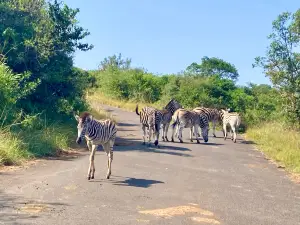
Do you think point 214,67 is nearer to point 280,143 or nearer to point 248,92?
point 248,92

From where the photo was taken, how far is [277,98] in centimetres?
2302

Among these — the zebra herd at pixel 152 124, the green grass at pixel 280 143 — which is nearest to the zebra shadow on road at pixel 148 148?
the zebra herd at pixel 152 124

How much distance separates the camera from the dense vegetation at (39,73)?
15.0 metres

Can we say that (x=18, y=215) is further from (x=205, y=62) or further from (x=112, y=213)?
(x=205, y=62)

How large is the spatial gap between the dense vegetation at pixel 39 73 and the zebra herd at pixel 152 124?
3.41 metres

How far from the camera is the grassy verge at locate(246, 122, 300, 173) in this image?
1517 cm

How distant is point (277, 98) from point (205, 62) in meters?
23.8

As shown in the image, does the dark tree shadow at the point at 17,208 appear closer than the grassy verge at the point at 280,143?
Result: Yes

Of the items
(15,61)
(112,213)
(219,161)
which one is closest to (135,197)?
(112,213)

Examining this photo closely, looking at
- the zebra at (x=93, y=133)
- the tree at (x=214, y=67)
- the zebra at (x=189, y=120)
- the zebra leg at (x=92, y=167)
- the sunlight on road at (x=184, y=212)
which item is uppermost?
the tree at (x=214, y=67)

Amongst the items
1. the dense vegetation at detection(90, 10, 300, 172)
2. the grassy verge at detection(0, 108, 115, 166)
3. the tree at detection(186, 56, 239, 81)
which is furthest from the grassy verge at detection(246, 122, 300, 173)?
the tree at detection(186, 56, 239, 81)

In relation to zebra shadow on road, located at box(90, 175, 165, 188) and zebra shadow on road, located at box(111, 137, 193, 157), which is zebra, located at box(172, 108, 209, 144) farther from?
zebra shadow on road, located at box(90, 175, 165, 188)

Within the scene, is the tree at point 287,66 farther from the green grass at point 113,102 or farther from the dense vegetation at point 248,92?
the green grass at point 113,102

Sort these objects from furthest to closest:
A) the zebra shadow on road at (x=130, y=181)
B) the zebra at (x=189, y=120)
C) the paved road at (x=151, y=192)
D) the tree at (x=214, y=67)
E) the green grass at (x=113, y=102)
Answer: the tree at (x=214, y=67), the green grass at (x=113, y=102), the zebra at (x=189, y=120), the zebra shadow on road at (x=130, y=181), the paved road at (x=151, y=192)
